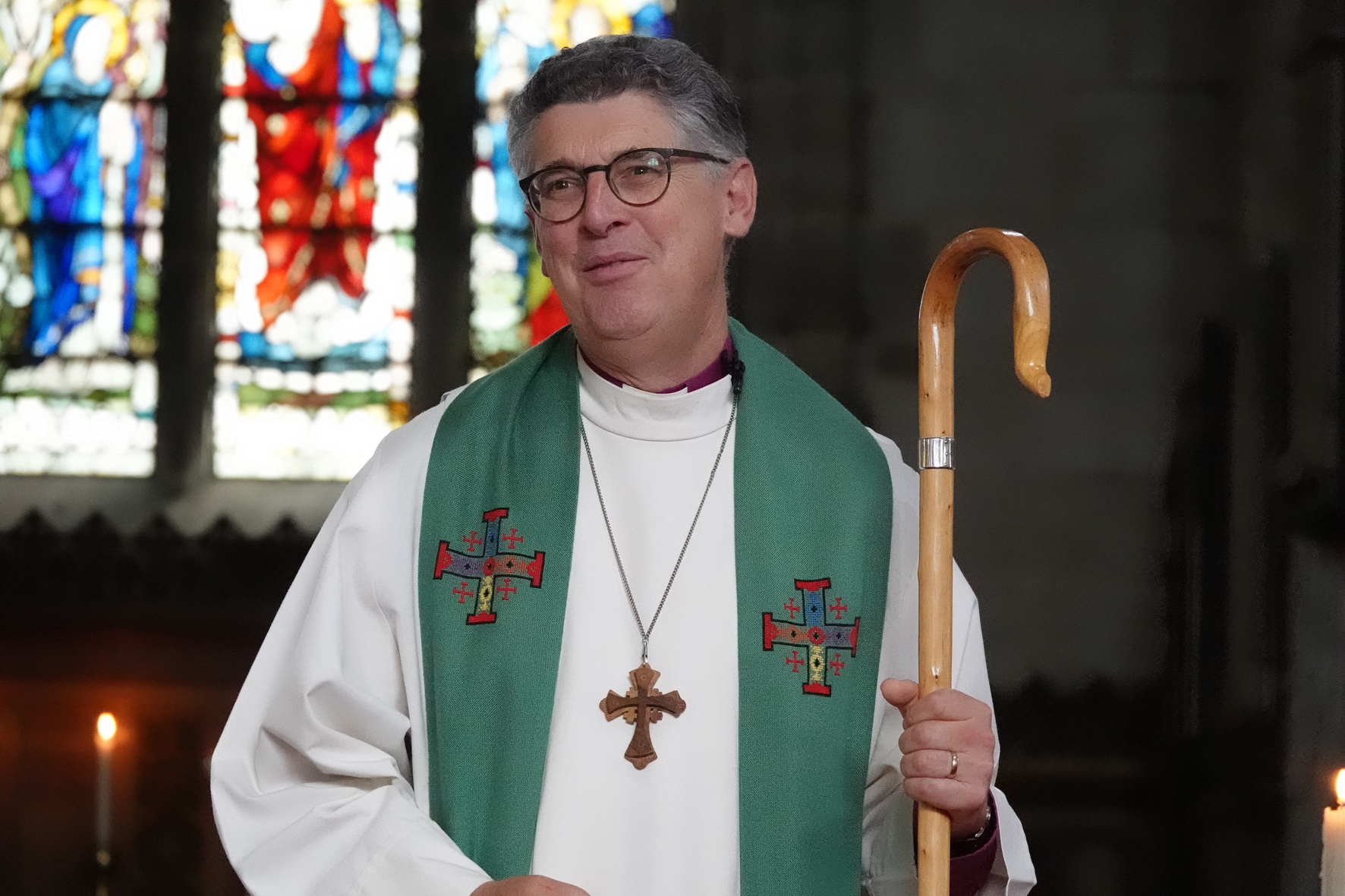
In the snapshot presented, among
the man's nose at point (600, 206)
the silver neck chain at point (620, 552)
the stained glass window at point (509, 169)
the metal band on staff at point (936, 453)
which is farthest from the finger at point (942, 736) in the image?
the stained glass window at point (509, 169)

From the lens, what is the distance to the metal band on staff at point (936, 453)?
2.11 metres

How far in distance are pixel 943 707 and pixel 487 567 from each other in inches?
32.6

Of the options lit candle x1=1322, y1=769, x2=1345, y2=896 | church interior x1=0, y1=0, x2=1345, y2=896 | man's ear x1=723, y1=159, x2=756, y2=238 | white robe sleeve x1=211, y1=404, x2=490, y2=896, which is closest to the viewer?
white robe sleeve x1=211, y1=404, x2=490, y2=896

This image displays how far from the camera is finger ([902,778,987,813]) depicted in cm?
209

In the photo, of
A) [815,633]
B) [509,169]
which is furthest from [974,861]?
[509,169]

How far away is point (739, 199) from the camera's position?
2660mm

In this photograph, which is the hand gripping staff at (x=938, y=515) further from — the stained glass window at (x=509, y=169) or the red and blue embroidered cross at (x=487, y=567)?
the stained glass window at (x=509, y=169)

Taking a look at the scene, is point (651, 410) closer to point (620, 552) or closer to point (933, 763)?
point (620, 552)

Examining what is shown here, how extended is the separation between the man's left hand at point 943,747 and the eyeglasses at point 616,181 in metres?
0.89

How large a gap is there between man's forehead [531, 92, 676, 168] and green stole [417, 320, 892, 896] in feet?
1.46

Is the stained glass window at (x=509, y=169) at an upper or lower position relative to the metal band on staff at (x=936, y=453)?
upper

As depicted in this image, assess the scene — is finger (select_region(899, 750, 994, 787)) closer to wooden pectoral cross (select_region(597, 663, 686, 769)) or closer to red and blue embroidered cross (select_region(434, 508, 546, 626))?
Result: wooden pectoral cross (select_region(597, 663, 686, 769))

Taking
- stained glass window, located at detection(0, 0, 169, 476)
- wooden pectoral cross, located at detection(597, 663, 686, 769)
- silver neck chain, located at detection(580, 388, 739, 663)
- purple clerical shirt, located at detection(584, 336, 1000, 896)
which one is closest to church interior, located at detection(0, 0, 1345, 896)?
stained glass window, located at detection(0, 0, 169, 476)

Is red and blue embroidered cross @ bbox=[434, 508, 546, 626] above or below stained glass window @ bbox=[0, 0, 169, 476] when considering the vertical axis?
below
